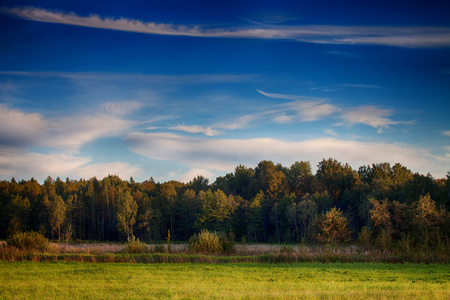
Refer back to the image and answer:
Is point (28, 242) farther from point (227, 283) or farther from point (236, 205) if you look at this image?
point (236, 205)

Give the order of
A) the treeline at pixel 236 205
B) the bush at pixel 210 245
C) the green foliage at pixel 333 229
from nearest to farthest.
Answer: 1. the bush at pixel 210 245
2. the green foliage at pixel 333 229
3. the treeline at pixel 236 205

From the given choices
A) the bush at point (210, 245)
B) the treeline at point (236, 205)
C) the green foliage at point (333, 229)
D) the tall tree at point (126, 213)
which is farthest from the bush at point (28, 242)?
the tall tree at point (126, 213)

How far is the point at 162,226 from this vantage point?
336ft

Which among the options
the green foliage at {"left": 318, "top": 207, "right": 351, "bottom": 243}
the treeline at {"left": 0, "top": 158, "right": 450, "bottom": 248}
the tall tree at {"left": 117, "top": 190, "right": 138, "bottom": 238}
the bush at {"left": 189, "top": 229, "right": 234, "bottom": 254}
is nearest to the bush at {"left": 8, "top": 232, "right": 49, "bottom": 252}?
the bush at {"left": 189, "top": 229, "right": 234, "bottom": 254}

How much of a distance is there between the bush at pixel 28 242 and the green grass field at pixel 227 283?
11.6 meters

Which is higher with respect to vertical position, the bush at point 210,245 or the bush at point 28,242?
the bush at point 28,242

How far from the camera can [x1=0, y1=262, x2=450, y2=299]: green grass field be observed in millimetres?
14133

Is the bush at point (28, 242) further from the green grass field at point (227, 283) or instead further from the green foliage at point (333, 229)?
the green foliage at point (333, 229)

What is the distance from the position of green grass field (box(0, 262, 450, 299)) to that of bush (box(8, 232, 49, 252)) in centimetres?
1160

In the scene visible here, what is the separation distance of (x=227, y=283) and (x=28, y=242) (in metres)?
A: 26.5

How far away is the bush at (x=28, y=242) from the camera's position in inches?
1351

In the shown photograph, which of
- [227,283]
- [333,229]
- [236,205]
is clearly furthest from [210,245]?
[236,205]

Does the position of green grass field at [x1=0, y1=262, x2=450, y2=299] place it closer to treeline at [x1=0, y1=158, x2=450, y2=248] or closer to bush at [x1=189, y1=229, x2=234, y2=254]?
bush at [x1=189, y1=229, x2=234, y2=254]

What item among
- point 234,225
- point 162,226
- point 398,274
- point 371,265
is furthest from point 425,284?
point 162,226
